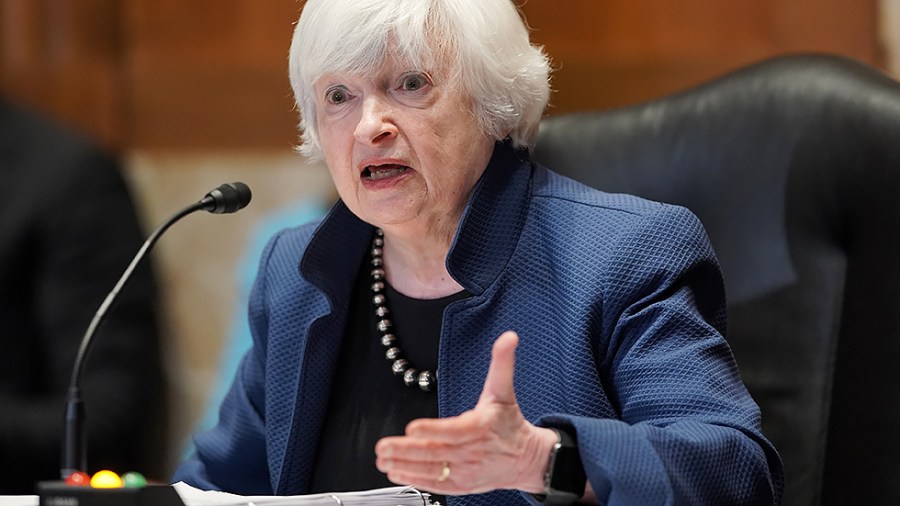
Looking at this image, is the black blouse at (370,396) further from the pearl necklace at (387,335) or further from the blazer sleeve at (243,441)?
the blazer sleeve at (243,441)

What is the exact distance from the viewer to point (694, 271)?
1615 mm

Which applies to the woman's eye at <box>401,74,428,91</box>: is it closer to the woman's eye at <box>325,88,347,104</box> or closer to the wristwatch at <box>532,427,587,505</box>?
the woman's eye at <box>325,88,347,104</box>

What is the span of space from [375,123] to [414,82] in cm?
8

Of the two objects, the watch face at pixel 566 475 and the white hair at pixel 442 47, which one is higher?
the white hair at pixel 442 47

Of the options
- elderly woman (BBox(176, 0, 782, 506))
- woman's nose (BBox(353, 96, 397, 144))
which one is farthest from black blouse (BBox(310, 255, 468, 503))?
woman's nose (BBox(353, 96, 397, 144))

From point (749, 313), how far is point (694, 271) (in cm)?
37

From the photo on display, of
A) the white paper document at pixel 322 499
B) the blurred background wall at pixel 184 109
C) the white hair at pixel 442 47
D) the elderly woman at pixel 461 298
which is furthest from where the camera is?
the blurred background wall at pixel 184 109

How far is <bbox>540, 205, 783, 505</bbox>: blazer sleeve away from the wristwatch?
0.01m

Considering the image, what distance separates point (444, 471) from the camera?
4.02 ft

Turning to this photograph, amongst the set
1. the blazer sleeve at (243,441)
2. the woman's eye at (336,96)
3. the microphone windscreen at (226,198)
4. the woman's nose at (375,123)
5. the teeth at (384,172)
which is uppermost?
the woman's eye at (336,96)

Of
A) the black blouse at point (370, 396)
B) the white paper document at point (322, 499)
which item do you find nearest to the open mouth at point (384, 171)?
the black blouse at point (370, 396)

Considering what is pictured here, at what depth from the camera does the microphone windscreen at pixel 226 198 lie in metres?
1.66

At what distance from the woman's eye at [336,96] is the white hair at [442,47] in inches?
1.2

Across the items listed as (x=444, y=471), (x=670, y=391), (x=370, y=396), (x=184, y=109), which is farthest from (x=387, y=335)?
(x=184, y=109)
